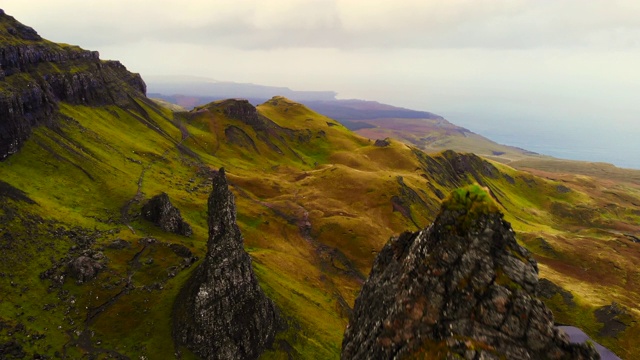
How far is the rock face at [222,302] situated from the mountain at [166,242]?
276cm

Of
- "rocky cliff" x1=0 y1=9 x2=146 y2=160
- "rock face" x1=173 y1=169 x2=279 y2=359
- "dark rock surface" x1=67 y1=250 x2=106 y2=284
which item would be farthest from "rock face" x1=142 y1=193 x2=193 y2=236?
"rocky cliff" x1=0 y1=9 x2=146 y2=160

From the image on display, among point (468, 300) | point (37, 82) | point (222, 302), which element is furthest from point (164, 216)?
point (468, 300)

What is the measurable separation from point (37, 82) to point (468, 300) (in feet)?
519

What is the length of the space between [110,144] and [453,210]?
143 metres

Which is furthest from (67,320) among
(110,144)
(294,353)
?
(110,144)

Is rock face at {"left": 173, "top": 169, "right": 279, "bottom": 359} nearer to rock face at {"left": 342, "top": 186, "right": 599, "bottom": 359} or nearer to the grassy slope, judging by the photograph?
the grassy slope

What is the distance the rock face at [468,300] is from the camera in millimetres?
24766

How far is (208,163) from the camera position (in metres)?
176

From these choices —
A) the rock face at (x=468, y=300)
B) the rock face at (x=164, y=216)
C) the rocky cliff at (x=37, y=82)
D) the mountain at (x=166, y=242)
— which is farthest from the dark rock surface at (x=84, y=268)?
the rock face at (x=468, y=300)

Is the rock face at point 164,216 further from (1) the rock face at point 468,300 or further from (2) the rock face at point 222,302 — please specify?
(1) the rock face at point 468,300

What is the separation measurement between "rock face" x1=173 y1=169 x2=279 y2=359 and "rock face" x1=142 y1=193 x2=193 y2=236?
3097cm

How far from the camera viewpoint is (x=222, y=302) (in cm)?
6388

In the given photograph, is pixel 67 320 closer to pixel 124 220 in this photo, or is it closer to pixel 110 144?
pixel 124 220

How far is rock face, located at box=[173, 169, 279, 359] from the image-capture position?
62.2 metres
